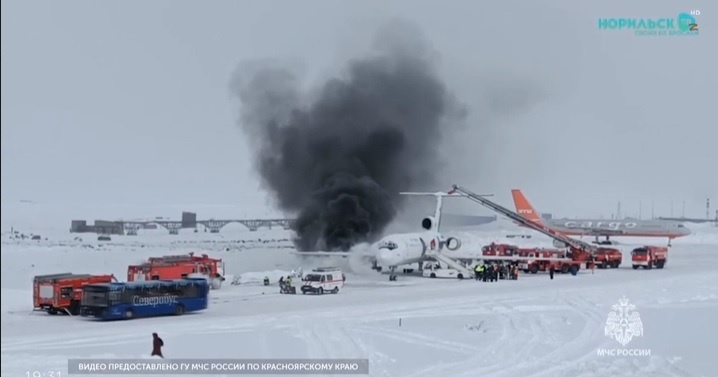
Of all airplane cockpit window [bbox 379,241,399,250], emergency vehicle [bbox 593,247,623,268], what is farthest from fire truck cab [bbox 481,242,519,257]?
airplane cockpit window [bbox 379,241,399,250]

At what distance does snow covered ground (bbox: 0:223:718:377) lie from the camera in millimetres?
17562

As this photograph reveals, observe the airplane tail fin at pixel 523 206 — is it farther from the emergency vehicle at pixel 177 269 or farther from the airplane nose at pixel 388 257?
the emergency vehicle at pixel 177 269

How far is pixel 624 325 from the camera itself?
24922 millimetres

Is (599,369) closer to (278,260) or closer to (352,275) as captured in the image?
(352,275)

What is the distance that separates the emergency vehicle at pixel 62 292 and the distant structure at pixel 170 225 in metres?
1.77

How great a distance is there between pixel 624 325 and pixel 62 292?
60.5ft

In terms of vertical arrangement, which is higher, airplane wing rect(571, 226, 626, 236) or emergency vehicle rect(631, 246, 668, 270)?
airplane wing rect(571, 226, 626, 236)

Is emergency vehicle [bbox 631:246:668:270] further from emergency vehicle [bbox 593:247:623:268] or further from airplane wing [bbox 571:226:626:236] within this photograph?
airplane wing [bbox 571:226:626:236]

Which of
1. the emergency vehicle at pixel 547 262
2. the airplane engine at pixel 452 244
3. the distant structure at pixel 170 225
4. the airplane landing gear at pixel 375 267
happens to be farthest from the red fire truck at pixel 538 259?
the distant structure at pixel 170 225

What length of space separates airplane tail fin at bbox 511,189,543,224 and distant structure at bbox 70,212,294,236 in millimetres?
19031

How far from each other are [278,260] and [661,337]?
123 feet

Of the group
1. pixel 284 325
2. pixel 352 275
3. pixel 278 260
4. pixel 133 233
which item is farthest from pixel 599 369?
pixel 278 260

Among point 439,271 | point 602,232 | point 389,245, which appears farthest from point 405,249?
point 602,232

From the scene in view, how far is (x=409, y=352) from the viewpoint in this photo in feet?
63.6
